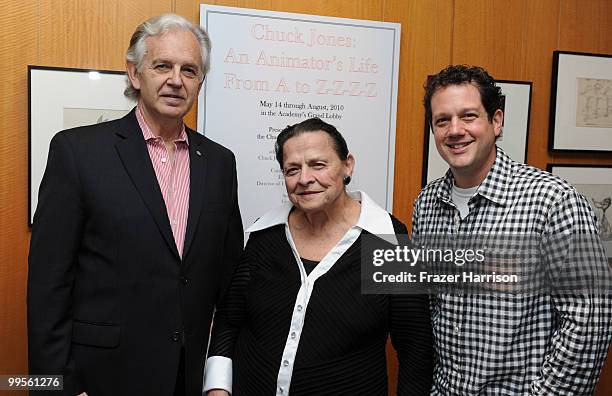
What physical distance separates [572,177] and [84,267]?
216 cm

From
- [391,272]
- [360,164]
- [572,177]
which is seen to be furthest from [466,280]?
[572,177]

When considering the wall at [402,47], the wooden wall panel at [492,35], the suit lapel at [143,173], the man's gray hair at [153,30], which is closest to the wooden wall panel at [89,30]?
the wall at [402,47]

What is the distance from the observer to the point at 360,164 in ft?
8.41

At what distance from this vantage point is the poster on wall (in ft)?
7.80

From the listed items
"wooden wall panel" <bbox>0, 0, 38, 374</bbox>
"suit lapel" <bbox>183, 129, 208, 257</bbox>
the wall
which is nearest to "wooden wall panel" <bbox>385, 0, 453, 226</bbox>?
the wall

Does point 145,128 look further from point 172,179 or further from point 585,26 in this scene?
point 585,26

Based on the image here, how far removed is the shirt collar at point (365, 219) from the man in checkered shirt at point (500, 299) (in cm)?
18

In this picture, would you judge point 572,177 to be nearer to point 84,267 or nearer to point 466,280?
point 466,280

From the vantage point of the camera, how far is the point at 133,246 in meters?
1.65

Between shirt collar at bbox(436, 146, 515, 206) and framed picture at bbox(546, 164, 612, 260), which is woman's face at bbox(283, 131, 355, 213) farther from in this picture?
framed picture at bbox(546, 164, 612, 260)

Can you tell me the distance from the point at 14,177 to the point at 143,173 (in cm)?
77

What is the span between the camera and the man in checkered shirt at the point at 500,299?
1.52m

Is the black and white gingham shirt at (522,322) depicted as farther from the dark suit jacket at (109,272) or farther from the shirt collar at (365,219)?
the dark suit jacket at (109,272)

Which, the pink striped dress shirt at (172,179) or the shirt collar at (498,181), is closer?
the shirt collar at (498,181)
